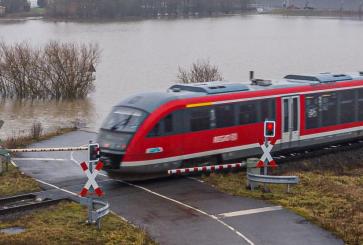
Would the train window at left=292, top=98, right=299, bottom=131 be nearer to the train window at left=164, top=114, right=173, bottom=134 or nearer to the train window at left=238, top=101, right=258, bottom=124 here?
the train window at left=238, top=101, right=258, bottom=124

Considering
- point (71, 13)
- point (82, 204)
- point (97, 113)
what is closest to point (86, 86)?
point (97, 113)

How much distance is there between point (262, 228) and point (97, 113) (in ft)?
109

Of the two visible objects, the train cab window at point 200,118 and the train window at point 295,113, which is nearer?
the train cab window at point 200,118

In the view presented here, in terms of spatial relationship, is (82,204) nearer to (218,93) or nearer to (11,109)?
(218,93)

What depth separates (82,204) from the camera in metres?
15.1

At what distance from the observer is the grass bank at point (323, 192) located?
14508mm

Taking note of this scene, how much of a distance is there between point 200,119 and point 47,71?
3282 cm

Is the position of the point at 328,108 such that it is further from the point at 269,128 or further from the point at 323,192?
the point at 269,128

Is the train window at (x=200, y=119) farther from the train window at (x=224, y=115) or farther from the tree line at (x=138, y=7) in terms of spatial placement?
the tree line at (x=138, y=7)

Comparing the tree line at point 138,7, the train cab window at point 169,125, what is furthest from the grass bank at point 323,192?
the tree line at point 138,7

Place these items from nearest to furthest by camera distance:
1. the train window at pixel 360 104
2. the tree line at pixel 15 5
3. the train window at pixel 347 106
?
the train window at pixel 347 106
the train window at pixel 360 104
the tree line at pixel 15 5

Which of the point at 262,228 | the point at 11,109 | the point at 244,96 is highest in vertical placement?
the point at 244,96

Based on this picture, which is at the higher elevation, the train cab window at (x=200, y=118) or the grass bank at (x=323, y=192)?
the train cab window at (x=200, y=118)

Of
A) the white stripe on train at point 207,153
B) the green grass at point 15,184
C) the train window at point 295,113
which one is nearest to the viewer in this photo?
the green grass at point 15,184
